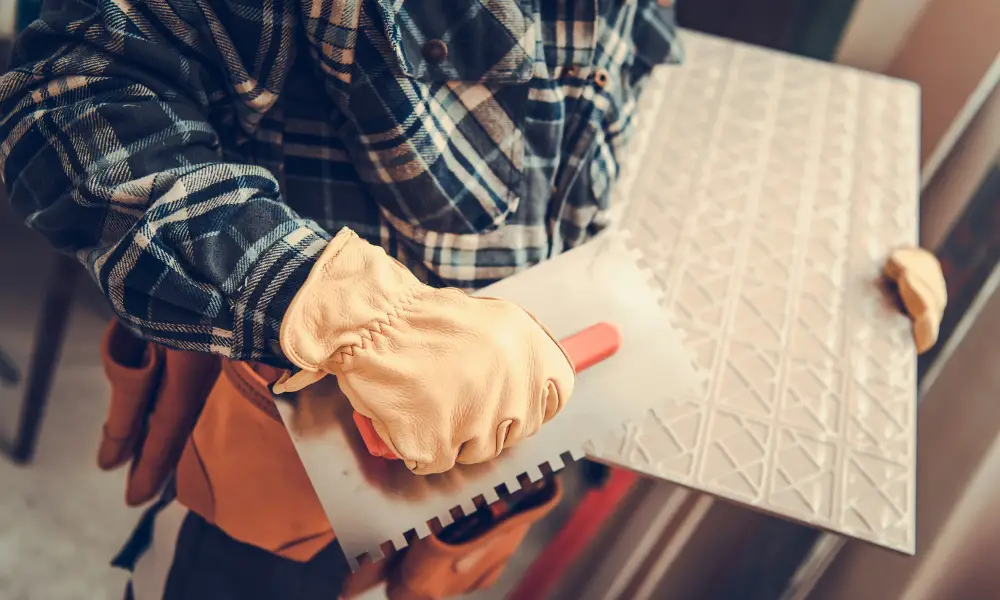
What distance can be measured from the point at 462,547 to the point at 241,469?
0.63ft

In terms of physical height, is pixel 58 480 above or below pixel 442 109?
below

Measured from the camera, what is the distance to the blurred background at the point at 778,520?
0.67 metres

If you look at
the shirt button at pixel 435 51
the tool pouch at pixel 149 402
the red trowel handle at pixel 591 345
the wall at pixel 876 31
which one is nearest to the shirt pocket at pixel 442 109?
the shirt button at pixel 435 51

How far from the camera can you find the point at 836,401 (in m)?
0.55

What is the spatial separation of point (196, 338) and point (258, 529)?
208 millimetres

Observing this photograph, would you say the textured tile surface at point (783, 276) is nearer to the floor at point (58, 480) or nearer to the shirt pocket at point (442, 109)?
the shirt pocket at point (442, 109)

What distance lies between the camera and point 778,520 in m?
0.77

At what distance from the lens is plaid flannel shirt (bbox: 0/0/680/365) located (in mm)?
397

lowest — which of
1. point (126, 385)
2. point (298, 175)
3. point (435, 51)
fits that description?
point (126, 385)

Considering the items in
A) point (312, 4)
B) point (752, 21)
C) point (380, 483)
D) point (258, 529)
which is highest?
point (312, 4)

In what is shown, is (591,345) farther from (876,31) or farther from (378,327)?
(876,31)

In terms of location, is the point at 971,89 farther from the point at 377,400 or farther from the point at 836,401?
the point at 377,400

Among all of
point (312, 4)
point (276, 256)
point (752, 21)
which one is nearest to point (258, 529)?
point (276, 256)

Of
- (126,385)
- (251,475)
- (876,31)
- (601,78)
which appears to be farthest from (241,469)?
(876,31)
